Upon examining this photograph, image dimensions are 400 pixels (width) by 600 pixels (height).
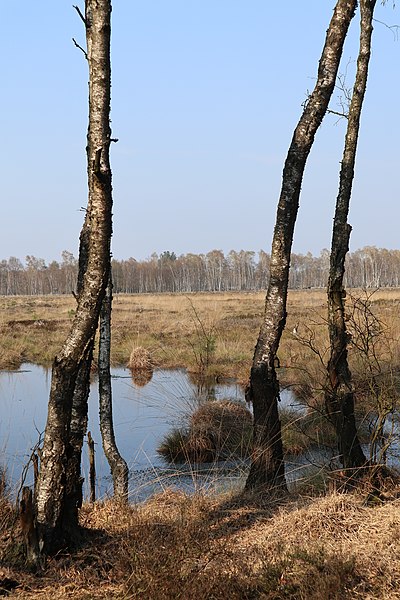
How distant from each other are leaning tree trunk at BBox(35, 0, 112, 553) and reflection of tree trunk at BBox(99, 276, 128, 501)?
4.59 ft

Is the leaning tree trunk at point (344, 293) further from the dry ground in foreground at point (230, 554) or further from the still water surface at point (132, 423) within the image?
the still water surface at point (132, 423)

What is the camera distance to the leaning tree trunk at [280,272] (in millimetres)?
6723

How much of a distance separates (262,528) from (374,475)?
1457 mm

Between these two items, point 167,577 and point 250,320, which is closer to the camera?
point 167,577

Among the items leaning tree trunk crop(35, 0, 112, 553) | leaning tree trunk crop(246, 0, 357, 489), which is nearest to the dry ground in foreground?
leaning tree trunk crop(35, 0, 112, 553)

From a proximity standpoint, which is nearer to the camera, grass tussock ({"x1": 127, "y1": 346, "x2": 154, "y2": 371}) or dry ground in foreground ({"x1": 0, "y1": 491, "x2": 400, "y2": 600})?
dry ground in foreground ({"x1": 0, "y1": 491, "x2": 400, "y2": 600})

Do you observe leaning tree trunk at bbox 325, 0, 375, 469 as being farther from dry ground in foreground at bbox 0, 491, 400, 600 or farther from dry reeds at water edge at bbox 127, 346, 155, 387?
dry reeds at water edge at bbox 127, 346, 155, 387

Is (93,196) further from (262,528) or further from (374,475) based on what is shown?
(374,475)

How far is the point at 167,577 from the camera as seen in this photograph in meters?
4.30

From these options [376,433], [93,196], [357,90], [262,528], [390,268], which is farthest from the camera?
[390,268]

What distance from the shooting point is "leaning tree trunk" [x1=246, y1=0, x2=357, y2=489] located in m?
6.72

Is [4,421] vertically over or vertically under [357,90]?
under

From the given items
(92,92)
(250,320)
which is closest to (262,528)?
(92,92)

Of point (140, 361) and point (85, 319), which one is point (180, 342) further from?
point (85, 319)
